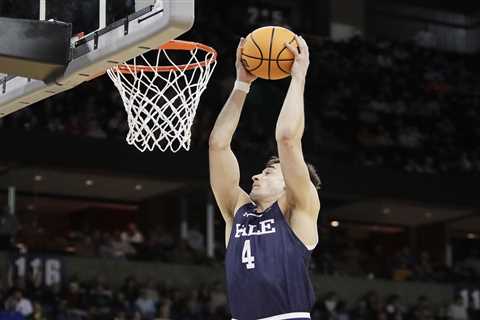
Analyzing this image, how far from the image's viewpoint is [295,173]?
528cm

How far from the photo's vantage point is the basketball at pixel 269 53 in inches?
221

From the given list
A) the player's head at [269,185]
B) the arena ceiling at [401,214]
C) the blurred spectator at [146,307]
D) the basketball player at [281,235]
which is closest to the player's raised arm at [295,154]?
the basketball player at [281,235]

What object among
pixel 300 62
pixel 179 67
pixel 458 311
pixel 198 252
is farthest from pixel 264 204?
pixel 458 311

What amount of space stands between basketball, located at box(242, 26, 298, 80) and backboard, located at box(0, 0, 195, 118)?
1.79 feet

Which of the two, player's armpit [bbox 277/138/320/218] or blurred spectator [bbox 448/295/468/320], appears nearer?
player's armpit [bbox 277/138/320/218]

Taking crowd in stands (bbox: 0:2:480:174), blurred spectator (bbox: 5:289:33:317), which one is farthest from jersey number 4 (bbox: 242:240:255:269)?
crowd in stands (bbox: 0:2:480:174)

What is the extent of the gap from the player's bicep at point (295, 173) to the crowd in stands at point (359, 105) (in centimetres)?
1344

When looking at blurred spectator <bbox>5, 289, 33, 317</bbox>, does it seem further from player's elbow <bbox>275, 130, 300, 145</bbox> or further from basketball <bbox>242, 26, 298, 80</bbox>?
player's elbow <bbox>275, 130, 300, 145</bbox>

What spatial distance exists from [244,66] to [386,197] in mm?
15994

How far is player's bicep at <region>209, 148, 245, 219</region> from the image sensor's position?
5703 millimetres

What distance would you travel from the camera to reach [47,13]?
6.23 m

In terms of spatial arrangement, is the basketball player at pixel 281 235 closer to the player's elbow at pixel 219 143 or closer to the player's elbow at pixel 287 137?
the player's elbow at pixel 287 137

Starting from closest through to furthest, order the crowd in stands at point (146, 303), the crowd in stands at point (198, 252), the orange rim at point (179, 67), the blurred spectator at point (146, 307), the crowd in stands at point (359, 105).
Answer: the orange rim at point (179, 67) → the crowd in stands at point (146, 303) → the blurred spectator at point (146, 307) → the crowd in stands at point (198, 252) → the crowd in stands at point (359, 105)

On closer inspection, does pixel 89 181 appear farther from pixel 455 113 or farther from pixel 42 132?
pixel 455 113
